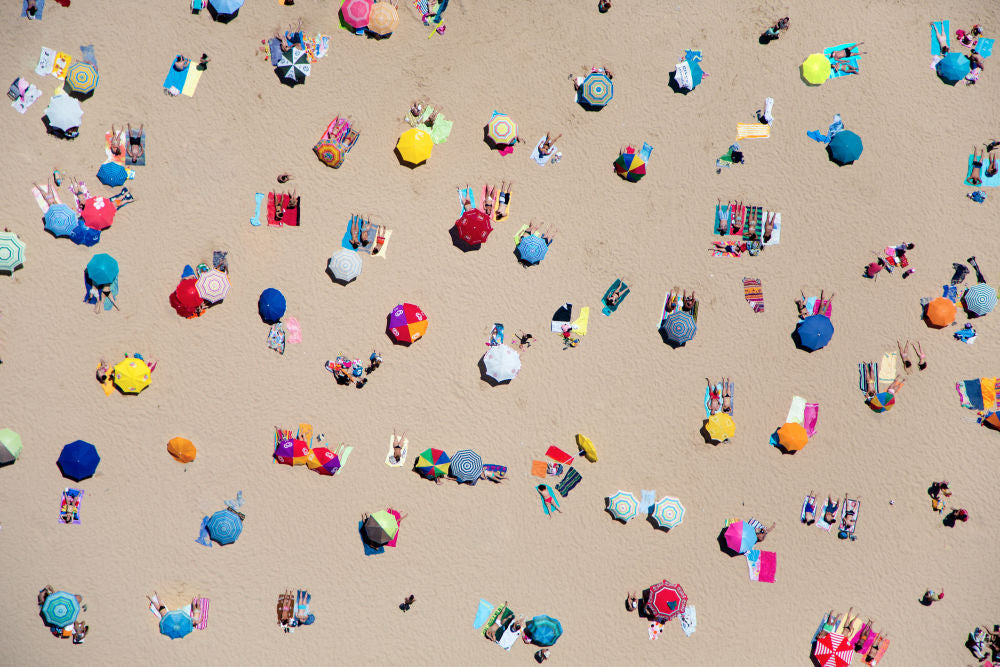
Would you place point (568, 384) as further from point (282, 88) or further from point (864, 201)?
point (282, 88)

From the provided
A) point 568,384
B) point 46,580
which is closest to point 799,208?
point 568,384

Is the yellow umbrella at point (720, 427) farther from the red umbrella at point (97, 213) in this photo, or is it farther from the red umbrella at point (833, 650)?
the red umbrella at point (97, 213)

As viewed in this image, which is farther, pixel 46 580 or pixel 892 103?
pixel 892 103

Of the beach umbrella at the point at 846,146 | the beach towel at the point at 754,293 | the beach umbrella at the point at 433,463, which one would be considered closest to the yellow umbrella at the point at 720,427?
the beach towel at the point at 754,293

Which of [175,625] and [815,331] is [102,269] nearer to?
[175,625]

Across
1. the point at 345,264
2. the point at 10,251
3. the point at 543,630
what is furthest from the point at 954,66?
the point at 10,251

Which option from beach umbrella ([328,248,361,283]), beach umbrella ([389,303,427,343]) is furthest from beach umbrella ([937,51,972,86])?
beach umbrella ([328,248,361,283])
